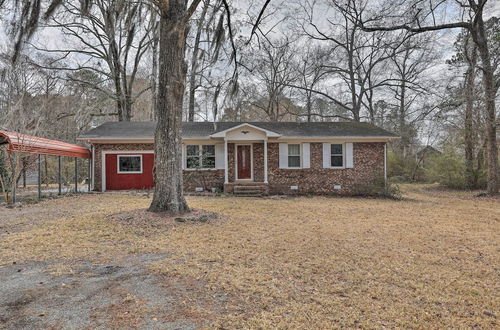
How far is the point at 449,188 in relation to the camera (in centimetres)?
1634

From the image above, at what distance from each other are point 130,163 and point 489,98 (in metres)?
16.4

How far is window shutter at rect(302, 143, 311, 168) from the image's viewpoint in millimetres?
13797

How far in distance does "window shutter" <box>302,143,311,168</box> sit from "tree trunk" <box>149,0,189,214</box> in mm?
8047

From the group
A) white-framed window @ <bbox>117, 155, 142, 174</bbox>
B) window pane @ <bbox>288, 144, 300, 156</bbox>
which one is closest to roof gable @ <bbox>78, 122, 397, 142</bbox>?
window pane @ <bbox>288, 144, 300, 156</bbox>

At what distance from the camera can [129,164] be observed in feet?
45.6

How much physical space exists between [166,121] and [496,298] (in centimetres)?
643

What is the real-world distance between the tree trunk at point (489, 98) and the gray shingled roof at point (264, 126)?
400 centimetres

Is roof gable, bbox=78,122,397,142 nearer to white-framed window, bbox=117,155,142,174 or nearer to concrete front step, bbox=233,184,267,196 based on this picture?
white-framed window, bbox=117,155,142,174

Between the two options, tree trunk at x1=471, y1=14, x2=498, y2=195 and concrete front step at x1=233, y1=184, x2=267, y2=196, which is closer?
tree trunk at x1=471, y1=14, x2=498, y2=195

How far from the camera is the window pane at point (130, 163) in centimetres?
1386

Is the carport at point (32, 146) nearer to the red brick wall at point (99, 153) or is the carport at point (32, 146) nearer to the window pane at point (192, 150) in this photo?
the red brick wall at point (99, 153)

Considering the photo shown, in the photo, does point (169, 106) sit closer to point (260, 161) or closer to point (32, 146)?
point (32, 146)

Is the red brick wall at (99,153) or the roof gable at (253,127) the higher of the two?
the roof gable at (253,127)

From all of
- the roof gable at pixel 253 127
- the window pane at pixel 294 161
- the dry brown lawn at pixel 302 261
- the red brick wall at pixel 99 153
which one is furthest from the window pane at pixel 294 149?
the red brick wall at pixel 99 153
